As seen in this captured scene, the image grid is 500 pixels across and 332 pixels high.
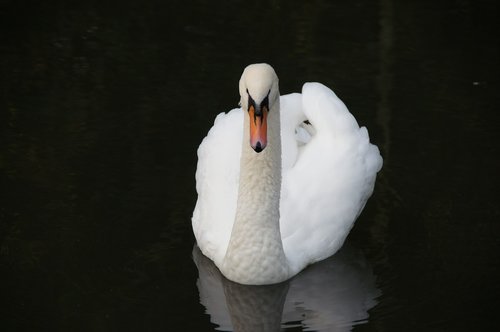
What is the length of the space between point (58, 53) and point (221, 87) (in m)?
2.04

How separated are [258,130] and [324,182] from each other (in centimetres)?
138

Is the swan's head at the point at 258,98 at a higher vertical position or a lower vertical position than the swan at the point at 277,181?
higher

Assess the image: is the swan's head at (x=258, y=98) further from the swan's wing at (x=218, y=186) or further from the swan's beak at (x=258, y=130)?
the swan's wing at (x=218, y=186)

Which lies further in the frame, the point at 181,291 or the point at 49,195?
the point at 49,195

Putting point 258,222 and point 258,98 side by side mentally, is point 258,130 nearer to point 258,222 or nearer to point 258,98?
point 258,98

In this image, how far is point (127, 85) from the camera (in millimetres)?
11969

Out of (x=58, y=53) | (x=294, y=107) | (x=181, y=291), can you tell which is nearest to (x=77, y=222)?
(x=181, y=291)

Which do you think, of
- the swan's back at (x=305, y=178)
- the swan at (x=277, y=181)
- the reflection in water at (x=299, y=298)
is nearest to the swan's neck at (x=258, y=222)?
the swan at (x=277, y=181)

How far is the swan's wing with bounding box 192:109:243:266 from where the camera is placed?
873cm

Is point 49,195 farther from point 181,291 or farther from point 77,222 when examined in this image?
point 181,291

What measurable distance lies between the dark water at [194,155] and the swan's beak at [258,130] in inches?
49.2

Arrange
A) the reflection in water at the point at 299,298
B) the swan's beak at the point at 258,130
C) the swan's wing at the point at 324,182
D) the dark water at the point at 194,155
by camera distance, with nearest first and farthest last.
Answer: the swan's beak at the point at 258,130 → the reflection in water at the point at 299,298 → the dark water at the point at 194,155 → the swan's wing at the point at 324,182

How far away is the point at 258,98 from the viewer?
7.76 m

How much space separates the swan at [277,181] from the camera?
8281mm
